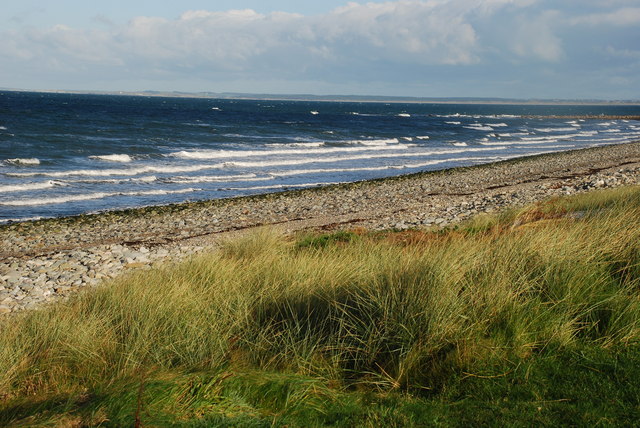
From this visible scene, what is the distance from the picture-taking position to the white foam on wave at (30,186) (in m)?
21.5

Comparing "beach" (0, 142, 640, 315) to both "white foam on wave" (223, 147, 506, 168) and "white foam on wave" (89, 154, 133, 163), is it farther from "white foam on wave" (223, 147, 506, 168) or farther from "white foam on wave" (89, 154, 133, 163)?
"white foam on wave" (89, 154, 133, 163)

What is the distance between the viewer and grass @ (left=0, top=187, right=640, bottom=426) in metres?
3.82

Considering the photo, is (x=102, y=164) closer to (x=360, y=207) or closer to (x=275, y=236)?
(x=360, y=207)

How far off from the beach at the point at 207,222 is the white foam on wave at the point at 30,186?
647cm

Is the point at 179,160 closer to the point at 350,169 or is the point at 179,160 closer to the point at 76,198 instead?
the point at 350,169

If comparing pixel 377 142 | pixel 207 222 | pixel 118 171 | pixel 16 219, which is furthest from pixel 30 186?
pixel 377 142

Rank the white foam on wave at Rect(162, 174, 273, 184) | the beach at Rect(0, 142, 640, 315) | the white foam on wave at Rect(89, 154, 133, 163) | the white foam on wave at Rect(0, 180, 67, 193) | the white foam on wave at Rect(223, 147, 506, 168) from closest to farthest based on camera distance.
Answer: the beach at Rect(0, 142, 640, 315)
the white foam on wave at Rect(0, 180, 67, 193)
the white foam on wave at Rect(162, 174, 273, 184)
the white foam on wave at Rect(89, 154, 133, 163)
the white foam on wave at Rect(223, 147, 506, 168)

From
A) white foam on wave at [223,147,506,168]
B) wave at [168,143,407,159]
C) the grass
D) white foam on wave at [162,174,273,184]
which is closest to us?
the grass

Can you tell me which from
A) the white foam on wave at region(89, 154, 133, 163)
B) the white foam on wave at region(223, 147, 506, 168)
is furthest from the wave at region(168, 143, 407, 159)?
the white foam on wave at region(89, 154, 133, 163)

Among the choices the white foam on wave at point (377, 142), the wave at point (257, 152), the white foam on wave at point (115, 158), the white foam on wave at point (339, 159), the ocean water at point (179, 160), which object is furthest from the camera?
the white foam on wave at point (377, 142)

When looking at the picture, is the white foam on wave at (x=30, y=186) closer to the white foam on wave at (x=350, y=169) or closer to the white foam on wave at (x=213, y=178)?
the white foam on wave at (x=213, y=178)

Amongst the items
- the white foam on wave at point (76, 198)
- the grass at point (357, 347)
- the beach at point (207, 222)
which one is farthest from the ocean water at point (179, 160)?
the grass at point (357, 347)

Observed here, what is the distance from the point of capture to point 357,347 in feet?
15.6

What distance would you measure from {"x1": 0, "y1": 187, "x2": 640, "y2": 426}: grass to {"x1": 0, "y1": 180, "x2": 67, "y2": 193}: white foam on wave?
17664 mm
